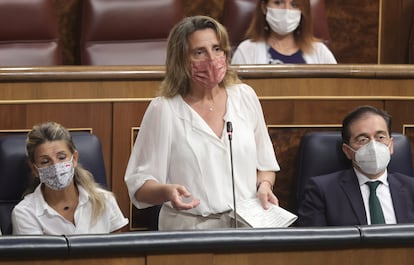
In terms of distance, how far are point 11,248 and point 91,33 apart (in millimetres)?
1277

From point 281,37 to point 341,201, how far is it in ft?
1.82

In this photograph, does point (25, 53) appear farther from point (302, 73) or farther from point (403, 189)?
point (403, 189)

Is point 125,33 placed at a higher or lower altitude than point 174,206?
higher

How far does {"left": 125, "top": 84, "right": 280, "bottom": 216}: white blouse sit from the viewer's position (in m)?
1.75

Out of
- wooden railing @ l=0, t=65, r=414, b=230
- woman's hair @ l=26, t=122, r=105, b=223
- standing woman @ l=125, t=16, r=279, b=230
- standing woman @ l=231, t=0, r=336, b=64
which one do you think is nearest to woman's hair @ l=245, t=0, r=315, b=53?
standing woman @ l=231, t=0, r=336, b=64

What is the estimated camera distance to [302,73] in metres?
2.09

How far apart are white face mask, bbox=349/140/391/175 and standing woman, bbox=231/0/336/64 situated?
438 mm

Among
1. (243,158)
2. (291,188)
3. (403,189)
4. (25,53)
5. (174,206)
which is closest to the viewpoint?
(174,206)

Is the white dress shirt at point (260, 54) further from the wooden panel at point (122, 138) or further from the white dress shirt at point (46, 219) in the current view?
the white dress shirt at point (46, 219)

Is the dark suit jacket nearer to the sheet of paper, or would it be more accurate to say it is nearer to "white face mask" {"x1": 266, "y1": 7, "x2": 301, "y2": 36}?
Result: the sheet of paper

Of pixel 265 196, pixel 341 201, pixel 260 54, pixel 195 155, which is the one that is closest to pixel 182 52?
pixel 195 155

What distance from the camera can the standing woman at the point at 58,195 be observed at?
1.77 m

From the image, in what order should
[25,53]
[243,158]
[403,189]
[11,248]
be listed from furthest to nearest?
1. [25,53]
2. [403,189]
3. [243,158]
4. [11,248]

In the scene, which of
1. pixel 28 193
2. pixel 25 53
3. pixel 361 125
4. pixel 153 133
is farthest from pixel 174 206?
pixel 25 53
